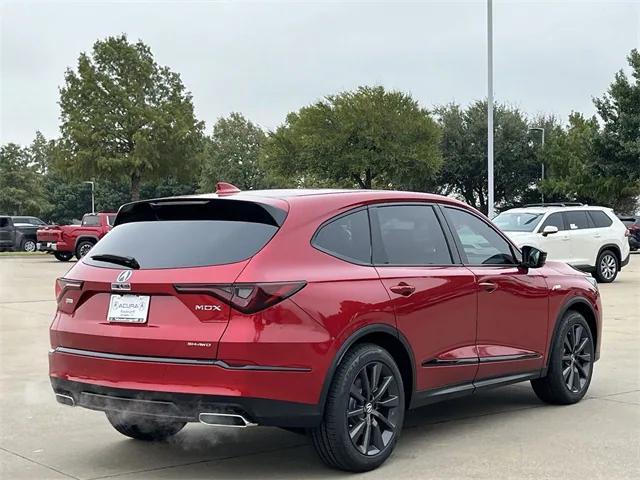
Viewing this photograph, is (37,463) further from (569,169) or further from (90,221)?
(569,169)

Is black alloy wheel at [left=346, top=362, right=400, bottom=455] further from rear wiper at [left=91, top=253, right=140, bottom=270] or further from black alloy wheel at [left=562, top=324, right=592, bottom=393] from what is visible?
black alloy wheel at [left=562, top=324, right=592, bottom=393]

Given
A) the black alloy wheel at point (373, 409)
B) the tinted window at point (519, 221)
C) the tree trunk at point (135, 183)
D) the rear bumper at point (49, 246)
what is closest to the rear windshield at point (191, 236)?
the black alloy wheel at point (373, 409)

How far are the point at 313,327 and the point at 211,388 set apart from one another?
2.09 ft

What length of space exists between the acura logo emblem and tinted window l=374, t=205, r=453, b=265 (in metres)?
1.49

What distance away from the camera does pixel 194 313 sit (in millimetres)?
4684

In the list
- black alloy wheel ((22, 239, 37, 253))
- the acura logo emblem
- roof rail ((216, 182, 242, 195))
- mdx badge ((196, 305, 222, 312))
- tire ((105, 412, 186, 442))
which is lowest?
black alloy wheel ((22, 239, 37, 253))

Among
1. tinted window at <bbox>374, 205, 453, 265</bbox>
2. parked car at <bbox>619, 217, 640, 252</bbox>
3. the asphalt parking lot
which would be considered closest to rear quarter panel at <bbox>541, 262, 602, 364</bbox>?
the asphalt parking lot

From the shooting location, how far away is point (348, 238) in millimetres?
5320

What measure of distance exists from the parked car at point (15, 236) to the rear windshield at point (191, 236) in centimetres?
3590

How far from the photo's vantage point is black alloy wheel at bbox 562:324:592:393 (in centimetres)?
699

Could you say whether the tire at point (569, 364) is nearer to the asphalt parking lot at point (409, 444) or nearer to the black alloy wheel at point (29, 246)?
the asphalt parking lot at point (409, 444)

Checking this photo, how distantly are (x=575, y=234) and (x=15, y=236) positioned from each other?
28.1 m

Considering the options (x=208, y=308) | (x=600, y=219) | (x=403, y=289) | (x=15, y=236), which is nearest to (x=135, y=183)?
(x=15, y=236)

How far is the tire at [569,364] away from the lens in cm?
683
